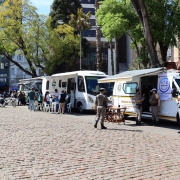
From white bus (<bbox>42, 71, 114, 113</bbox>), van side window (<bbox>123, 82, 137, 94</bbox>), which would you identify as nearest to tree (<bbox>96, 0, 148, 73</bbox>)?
white bus (<bbox>42, 71, 114, 113</bbox>)

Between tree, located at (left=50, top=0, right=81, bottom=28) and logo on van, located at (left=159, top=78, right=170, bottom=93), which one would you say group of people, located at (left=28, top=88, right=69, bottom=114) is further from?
tree, located at (left=50, top=0, right=81, bottom=28)

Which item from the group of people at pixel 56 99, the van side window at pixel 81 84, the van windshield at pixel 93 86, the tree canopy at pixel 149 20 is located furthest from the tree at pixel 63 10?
the van windshield at pixel 93 86

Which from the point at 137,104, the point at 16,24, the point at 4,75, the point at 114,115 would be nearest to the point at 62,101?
the point at 114,115

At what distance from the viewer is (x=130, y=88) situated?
17.5m

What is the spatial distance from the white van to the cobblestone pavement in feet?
11.6

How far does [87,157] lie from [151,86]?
10507 mm

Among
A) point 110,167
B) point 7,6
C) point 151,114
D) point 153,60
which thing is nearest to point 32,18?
point 7,6

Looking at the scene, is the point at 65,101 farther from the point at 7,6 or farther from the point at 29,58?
the point at 7,6

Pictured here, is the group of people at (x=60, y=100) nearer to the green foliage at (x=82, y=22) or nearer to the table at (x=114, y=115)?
the table at (x=114, y=115)

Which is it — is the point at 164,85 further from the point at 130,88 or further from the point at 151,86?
the point at 130,88

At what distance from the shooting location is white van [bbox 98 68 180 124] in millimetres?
14398

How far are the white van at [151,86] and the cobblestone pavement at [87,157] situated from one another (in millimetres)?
3538

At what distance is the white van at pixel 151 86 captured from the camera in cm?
1440

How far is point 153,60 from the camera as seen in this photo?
21547mm
